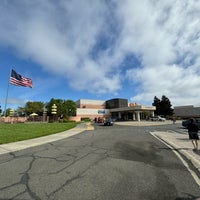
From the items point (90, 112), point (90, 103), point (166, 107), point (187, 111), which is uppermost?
point (90, 103)

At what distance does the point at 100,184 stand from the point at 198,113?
85.7 metres

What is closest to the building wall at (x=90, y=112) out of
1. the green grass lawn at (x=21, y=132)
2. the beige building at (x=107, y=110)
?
the beige building at (x=107, y=110)

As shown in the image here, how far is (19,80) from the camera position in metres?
25.4

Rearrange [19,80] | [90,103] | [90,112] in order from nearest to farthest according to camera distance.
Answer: [19,80] < [90,112] < [90,103]

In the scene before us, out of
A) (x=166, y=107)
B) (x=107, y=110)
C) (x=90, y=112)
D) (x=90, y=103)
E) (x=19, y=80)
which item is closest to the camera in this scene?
(x=19, y=80)

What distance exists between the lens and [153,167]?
5.54 meters

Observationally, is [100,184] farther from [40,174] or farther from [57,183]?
[40,174]

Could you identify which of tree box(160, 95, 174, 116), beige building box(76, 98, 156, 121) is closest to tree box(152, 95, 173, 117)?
tree box(160, 95, 174, 116)

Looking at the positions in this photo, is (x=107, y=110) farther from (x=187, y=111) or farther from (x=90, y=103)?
(x=187, y=111)

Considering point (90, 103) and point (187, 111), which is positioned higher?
point (90, 103)

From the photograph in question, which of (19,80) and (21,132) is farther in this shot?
(19,80)

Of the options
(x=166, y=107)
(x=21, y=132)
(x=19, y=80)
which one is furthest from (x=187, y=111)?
(x=21, y=132)

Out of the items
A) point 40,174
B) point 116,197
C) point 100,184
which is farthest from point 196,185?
point 40,174

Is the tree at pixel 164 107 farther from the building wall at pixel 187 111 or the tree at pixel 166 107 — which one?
the building wall at pixel 187 111
